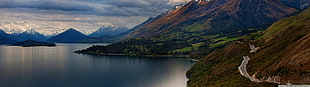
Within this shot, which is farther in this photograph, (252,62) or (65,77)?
(65,77)

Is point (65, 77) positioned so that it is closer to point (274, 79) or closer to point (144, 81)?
point (144, 81)

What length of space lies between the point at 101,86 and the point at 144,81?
25770mm

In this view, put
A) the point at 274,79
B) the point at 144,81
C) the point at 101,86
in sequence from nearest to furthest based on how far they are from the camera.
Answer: the point at 274,79, the point at 101,86, the point at 144,81

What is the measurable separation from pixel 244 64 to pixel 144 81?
186 feet

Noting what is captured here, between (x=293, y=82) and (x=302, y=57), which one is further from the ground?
(x=302, y=57)

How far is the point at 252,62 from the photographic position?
127m

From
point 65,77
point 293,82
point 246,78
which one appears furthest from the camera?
A: point 65,77

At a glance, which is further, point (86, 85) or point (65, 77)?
point (65, 77)

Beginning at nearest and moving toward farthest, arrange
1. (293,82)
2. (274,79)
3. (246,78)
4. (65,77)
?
(293,82)
(274,79)
(246,78)
(65,77)

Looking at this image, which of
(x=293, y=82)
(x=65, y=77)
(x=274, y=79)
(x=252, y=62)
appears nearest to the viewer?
(x=293, y=82)

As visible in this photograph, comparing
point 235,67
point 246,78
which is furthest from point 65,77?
point 246,78

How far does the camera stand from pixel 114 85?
476ft

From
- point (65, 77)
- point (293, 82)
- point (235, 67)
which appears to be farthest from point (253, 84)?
point (65, 77)

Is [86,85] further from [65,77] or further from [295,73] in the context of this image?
[295,73]
